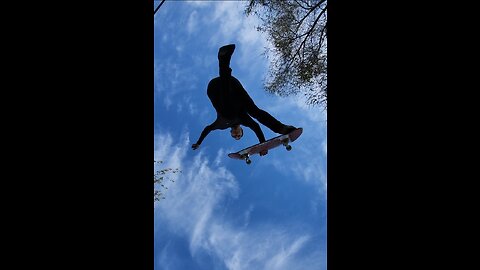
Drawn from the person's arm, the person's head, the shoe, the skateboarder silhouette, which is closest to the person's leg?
the skateboarder silhouette

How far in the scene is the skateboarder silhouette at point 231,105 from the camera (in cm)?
509

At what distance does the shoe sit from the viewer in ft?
16.4

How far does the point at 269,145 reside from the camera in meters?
5.93

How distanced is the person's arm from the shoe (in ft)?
3.19

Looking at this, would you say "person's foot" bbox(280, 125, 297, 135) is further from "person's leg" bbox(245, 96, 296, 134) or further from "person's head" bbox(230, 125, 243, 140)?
"person's head" bbox(230, 125, 243, 140)

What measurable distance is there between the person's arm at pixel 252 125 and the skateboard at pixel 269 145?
169mm

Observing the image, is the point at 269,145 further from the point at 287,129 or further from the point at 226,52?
the point at 226,52

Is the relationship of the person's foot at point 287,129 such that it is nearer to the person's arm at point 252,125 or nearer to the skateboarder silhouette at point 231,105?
the skateboarder silhouette at point 231,105

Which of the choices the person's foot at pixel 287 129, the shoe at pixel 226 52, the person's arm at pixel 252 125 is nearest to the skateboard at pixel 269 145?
the person's foot at pixel 287 129
